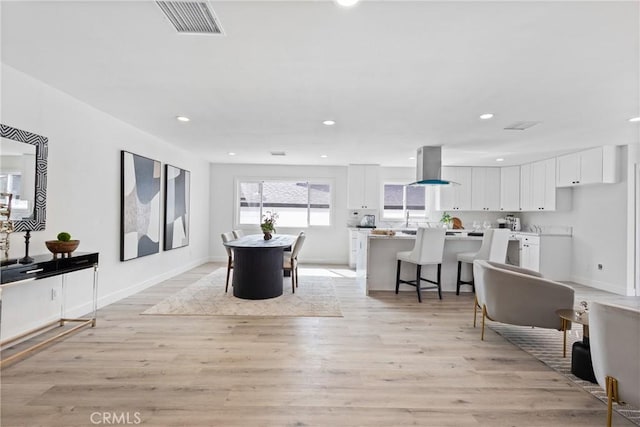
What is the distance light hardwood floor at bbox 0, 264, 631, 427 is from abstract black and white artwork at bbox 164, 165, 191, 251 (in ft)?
7.26

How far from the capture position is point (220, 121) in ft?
13.6

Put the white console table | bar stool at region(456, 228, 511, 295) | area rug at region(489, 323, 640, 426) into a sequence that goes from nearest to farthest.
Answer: area rug at region(489, 323, 640, 426) → the white console table → bar stool at region(456, 228, 511, 295)

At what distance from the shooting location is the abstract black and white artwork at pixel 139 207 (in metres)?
4.30

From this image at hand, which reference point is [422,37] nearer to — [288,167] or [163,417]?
[163,417]

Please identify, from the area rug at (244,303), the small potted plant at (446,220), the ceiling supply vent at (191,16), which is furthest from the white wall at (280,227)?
the ceiling supply vent at (191,16)

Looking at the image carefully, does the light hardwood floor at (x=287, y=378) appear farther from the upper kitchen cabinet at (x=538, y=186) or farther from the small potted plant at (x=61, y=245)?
the upper kitchen cabinet at (x=538, y=186)

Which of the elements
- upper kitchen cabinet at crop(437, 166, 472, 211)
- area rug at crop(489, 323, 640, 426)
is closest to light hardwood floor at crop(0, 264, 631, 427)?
area rug at crop(489, 323, 640, 426)

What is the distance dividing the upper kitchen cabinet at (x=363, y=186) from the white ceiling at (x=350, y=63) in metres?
3.02

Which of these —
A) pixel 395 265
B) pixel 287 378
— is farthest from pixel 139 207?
pixel 395 265

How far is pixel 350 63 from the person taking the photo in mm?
2496

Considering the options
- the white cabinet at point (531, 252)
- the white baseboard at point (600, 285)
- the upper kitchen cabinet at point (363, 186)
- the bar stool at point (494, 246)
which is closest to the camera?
the bar stool at point (494, 246)

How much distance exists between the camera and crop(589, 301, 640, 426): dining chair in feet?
5.31

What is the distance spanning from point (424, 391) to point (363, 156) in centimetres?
496

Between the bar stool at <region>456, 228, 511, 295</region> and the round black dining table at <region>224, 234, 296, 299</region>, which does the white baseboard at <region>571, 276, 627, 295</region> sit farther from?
the round black dining table at <region>224, 234, 296, 299</region>
